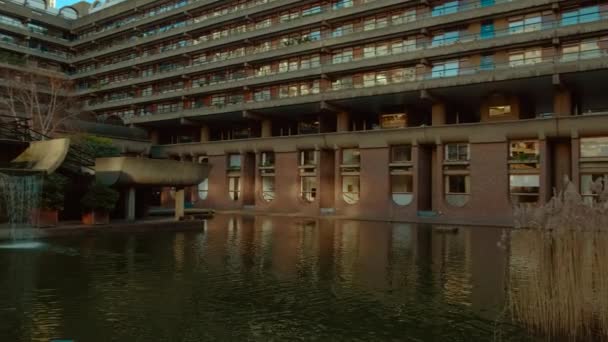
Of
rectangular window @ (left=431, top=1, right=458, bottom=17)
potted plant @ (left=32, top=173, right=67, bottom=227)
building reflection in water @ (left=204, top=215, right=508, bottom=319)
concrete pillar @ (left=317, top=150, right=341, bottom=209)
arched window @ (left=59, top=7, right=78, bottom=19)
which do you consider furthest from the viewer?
arched window @ (left=59, top=7, right=78, bottom=19)

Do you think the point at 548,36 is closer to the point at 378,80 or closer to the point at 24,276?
the point at 378,80

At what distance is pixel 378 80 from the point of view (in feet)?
147

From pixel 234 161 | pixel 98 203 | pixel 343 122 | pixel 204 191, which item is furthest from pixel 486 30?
pixel 204 191

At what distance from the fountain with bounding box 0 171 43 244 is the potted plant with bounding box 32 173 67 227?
0.81ft

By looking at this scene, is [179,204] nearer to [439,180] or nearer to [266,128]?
[439,180]

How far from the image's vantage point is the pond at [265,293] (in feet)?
26.6

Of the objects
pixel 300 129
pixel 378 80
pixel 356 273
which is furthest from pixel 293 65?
pixel 356 273

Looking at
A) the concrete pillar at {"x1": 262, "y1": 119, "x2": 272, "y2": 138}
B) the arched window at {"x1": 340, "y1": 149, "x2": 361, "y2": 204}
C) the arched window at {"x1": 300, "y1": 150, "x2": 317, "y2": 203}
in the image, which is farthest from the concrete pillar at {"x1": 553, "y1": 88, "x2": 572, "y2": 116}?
the concrete pillar at {"x1": 262, "y1": 119, "x2": 272, "y2": 138}

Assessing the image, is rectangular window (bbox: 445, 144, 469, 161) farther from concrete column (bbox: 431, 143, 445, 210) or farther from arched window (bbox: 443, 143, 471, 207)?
Answer: concrete column (bbox: 431, 143, 445, 210)

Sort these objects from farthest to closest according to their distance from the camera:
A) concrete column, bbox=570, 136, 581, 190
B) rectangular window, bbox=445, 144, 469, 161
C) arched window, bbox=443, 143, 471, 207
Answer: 1. rectangular window, bbox=445, 144, 469, 161
2. arched window, bbox=443, 143, 471, 207
3. concrete column, bbox=570, 136, 581, 190

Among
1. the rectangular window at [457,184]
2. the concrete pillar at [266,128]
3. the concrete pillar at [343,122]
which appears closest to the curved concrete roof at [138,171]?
the rectangular window at [457,184]

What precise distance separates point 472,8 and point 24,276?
37846 mm

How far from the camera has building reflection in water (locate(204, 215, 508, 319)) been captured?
1157 cm

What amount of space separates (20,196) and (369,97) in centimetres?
2933
